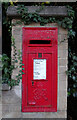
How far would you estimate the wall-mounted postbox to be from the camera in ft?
8.66

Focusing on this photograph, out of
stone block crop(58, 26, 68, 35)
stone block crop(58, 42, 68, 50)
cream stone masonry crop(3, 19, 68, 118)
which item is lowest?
cream stone masonry crop(3, 19, 68, 118)

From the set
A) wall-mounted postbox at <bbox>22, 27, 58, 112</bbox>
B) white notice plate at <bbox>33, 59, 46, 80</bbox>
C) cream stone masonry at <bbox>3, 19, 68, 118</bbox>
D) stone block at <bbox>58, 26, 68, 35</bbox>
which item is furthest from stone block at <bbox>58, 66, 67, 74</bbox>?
stone block at <bbox>58, 26, 68, 35</bbox>

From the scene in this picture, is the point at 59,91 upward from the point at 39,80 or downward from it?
downward

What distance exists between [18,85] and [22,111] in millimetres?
500

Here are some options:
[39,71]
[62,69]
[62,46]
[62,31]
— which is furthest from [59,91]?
[62,31]

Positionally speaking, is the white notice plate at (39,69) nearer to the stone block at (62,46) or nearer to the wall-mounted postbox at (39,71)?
the wall-mounted postbox at (39,71)

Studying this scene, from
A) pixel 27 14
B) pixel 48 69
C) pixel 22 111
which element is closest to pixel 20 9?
pixel 27 14

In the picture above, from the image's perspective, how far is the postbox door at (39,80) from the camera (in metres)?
2.65

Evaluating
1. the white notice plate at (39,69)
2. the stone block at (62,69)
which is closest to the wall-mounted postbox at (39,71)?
the white notice plate at (39,69)

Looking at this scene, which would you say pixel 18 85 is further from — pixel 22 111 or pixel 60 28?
pixel 60 28

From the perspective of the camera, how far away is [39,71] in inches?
105

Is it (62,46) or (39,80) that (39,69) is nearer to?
(39,80)

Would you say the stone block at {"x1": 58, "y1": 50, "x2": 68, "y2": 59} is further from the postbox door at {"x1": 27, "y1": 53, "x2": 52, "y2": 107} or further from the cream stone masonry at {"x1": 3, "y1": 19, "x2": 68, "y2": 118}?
the postbox door at {"x1": 27, "y1": 53, "x2": 52, "y2": 107}

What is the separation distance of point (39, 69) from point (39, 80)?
0.20 meters
